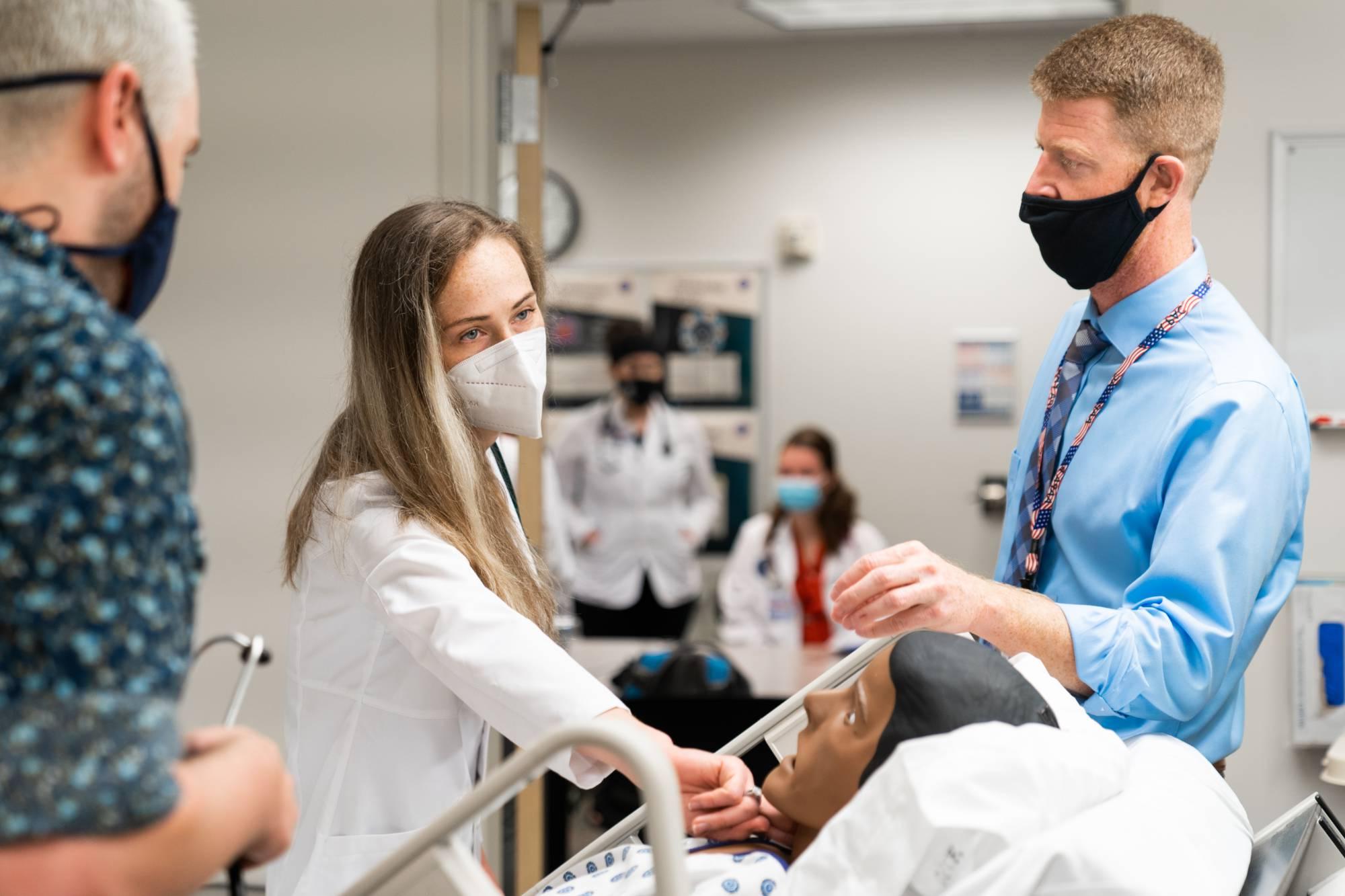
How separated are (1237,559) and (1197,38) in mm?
713

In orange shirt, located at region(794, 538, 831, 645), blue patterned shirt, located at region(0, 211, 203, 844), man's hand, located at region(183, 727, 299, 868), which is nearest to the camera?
blue patterned shirt, located at region(0, 211, 203, 844)

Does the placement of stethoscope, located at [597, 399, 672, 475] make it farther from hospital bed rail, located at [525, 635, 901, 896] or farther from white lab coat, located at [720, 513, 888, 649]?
hospital bed rail, located at [525, 635, 901, 896]

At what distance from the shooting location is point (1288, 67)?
2.62 metres

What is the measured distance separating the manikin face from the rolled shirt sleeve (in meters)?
0.34

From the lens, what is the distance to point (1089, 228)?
65.4 inches

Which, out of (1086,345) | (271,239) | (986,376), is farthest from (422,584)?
(986,376)

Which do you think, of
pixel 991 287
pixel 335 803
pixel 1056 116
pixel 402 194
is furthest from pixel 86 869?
pixel 991 287

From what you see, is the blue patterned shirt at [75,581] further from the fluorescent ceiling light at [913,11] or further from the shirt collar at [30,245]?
the fluorescent ceiling light at [913,11]

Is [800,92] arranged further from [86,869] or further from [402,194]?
[86,869]

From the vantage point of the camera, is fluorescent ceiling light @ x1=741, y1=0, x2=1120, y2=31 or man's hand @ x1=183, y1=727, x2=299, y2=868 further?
fluorescent ceiling light @ x1=741, y1=0, x2=1120, y2=31

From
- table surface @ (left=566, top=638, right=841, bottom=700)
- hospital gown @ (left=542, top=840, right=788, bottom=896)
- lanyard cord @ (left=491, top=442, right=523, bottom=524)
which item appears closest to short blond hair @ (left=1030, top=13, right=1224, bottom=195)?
lanyard cord @ (left=491, top=442, right=523, bottom=524)

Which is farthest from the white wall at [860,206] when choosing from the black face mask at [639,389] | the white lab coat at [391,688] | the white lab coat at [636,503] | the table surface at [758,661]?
the white lab coat at [391,688]

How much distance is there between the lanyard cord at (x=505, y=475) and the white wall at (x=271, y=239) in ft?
4.26

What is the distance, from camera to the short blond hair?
161cm
